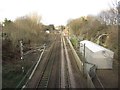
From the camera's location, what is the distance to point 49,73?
24.0 meters

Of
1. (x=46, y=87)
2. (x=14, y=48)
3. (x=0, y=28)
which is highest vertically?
(x=0, y=28)

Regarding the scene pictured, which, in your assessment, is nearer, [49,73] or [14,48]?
[49,73]

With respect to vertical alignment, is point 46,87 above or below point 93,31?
below

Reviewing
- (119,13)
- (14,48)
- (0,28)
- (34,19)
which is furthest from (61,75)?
(34,19)

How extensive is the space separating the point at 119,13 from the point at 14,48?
14.8 m

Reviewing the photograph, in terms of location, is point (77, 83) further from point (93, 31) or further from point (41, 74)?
point (93, 31)

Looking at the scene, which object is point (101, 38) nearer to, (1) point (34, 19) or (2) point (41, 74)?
(1) point (34, 19)

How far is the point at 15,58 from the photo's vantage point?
29.6 meters

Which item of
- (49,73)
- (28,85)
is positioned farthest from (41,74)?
(28,85)

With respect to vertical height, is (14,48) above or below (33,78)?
above

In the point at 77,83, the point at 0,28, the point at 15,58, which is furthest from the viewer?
the point at 0,28

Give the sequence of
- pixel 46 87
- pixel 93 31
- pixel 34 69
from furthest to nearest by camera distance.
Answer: pixel 93 31 < pixel 34 69 < pixel 46 87

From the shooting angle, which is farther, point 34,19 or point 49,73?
point 34,19

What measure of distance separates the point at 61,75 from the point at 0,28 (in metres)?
18.8
